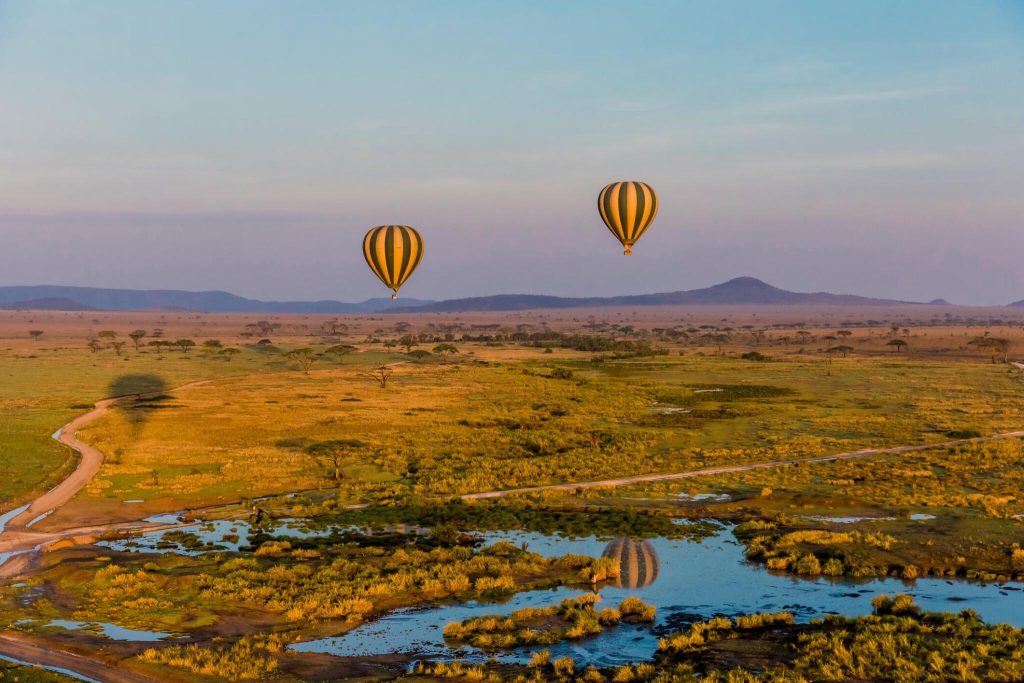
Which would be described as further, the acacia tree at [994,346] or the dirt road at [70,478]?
the acacia tree at [994,346]

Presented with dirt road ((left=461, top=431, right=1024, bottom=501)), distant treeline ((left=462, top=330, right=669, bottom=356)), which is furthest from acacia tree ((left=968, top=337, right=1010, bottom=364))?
dirt road ((left=461, top=431, right=1024, bottom=501))

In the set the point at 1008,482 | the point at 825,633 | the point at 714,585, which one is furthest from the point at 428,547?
the point at 1008,482

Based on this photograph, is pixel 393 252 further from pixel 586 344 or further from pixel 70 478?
pixel 586 344

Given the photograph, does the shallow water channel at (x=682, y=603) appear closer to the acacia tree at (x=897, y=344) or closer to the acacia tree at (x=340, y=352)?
the acacia tree at (x=340, y=352)

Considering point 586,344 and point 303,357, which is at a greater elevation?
point 303,357

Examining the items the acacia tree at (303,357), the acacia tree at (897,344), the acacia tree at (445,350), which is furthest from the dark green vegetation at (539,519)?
the acacia tree at (897,344)

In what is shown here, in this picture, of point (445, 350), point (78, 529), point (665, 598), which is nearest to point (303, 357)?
point (445, 350)
